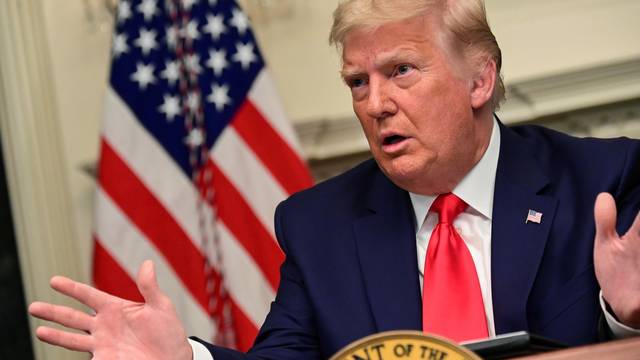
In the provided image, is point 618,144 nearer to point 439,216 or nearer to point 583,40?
point 439,216

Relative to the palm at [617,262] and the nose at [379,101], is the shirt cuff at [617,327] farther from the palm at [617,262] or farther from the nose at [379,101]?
the nose at [379,101]

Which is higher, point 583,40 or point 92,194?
point 583,40

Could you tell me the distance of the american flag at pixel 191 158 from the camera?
4.04 m

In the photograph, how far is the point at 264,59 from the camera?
13.6 feet

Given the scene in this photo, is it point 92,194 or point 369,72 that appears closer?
point 369,72

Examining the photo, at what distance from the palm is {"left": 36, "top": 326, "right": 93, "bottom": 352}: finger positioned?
A: 0.95 m

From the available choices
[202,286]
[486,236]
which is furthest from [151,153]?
[486,236]

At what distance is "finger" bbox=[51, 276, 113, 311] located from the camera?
1993 millimetres

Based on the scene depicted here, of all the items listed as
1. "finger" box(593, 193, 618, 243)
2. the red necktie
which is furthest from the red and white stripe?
"finger" box(593, 193, 618, 243)

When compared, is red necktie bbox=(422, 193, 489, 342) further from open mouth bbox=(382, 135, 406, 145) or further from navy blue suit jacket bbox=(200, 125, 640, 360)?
open mouth bbox=(382, 135, 406, 145)

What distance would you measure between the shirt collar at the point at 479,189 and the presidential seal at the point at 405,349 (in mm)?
897

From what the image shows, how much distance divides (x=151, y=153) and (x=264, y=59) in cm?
55

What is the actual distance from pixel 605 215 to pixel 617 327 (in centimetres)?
23

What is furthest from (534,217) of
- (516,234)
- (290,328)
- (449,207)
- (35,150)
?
(35,150)
